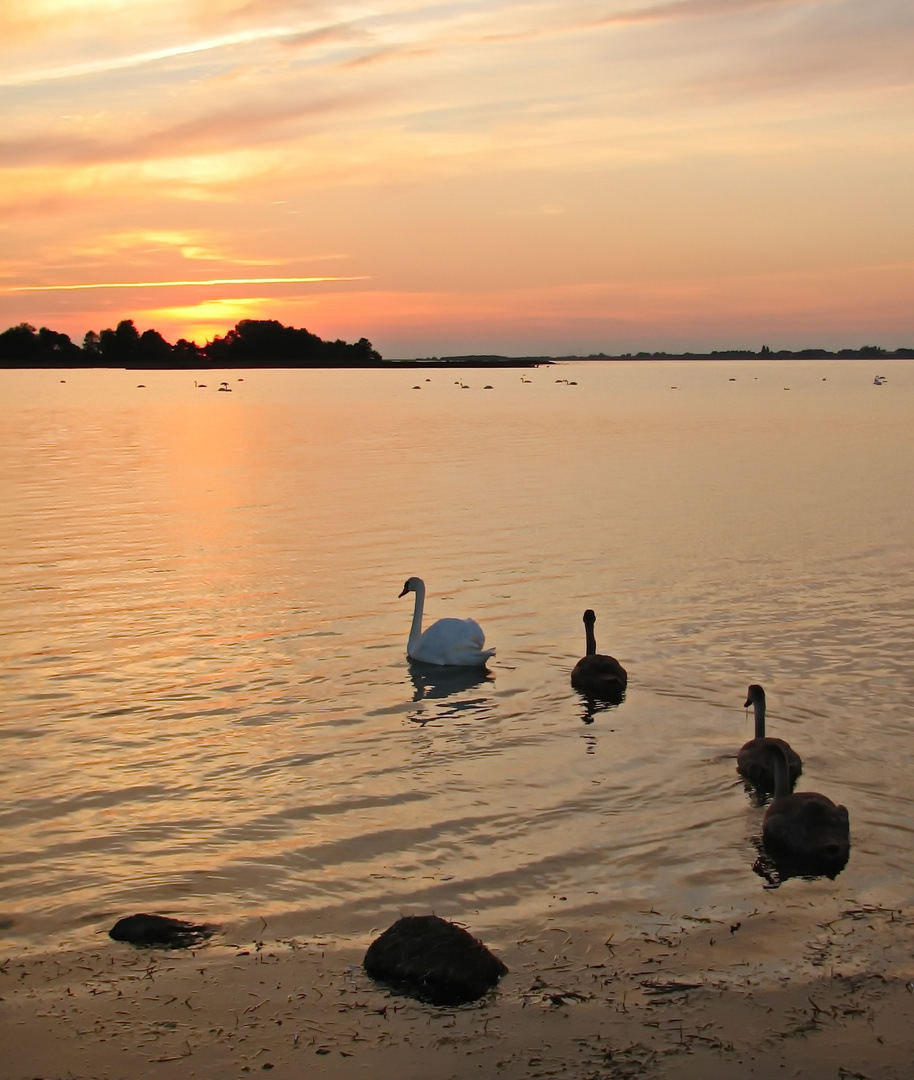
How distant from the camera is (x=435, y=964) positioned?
6.68 meters

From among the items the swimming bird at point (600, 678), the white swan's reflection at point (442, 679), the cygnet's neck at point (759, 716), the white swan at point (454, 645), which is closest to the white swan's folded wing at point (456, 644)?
the white swan at point (454, 645)

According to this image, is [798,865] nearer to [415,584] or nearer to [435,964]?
[435,964]

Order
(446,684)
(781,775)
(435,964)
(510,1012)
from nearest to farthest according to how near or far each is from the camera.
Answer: (510,1012)
(435,964)
(781,775)
(446,684)

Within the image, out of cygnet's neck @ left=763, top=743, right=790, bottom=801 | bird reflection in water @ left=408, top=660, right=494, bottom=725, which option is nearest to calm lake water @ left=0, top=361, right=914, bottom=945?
bird reflection in water @ left=408, top=660, right=494, bottom=725

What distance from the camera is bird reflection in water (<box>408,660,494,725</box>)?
12649 millimetres

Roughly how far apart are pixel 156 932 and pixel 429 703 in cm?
572

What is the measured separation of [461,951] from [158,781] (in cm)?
429

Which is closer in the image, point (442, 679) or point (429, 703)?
point (429, 703)

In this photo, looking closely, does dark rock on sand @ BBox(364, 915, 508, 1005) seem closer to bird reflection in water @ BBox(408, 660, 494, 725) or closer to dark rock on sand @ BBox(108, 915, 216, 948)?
dark rock on sand @ BBox(108, 915, 216, 948)

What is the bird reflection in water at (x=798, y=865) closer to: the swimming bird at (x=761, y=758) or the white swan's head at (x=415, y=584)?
the swimming bird at (x=761, y=758)

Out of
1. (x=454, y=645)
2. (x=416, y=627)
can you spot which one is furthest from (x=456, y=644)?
(x=416, y=627)

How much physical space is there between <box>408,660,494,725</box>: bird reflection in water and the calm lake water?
2.6 inches

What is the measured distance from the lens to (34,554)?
840 inches

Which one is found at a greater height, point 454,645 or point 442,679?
point 454,645
